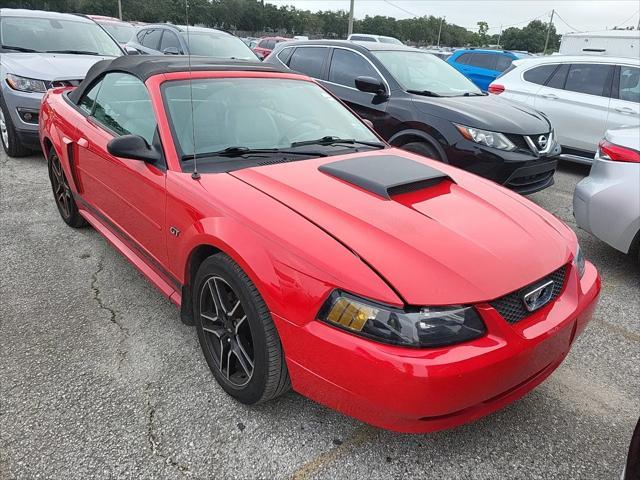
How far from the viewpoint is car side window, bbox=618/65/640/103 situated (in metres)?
6.42

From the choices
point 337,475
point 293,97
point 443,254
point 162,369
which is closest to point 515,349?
point 443,254

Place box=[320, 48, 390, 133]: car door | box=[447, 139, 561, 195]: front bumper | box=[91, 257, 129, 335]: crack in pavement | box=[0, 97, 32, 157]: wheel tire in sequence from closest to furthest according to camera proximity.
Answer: box=[91, 257, 129, 335]: crack in pavement, box=[447, 139, 561, 195]: front bumper, box=[320, 48, 390, 133]: car door, box=[0, 97, 32, 157]: wheel tire

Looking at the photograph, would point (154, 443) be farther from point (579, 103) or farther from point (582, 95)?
point (582, 95)

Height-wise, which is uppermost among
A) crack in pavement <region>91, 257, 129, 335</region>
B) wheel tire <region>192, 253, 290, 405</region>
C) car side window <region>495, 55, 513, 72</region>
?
car side window <region>495, 55, 513, 72</region>

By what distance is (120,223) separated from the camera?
10.2ft

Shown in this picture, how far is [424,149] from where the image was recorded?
4.98 metres

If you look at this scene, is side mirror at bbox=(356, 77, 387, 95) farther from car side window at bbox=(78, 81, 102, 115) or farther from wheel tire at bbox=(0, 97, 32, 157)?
wheel tire at bbox=(0, 97, 32, 157)

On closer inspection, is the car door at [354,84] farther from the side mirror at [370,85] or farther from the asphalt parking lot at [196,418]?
the asphalt parking lot at [196,418]

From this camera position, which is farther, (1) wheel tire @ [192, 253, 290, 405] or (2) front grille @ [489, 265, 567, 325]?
(1) wheel tire @ [192, 253, 290, 405]

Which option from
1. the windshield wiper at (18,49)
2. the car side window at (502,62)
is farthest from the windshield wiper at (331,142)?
the car side window at (502,62)

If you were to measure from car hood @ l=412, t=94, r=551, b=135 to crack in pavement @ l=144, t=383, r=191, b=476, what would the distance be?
3822 mm

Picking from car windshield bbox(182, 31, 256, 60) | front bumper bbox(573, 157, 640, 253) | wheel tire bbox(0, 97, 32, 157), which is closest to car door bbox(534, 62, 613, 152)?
front bumper bbox(573, 157, 640, 253)

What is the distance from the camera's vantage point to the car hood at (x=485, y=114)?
4699 mm

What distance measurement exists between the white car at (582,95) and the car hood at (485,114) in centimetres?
179
